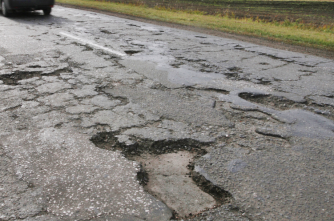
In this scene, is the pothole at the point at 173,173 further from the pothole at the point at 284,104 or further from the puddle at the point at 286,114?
the pothole at the point at 284,104

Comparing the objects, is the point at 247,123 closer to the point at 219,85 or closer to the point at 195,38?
the point at 219,85

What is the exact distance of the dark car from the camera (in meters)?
9.42

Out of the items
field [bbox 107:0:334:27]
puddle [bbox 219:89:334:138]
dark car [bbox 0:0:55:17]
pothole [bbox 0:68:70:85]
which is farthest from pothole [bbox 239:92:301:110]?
field [bbox 107:0:334:27]

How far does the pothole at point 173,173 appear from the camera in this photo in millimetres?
1914

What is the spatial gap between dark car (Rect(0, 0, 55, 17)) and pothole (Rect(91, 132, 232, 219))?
28.7 feet

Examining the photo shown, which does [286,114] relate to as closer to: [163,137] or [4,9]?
[163,137]

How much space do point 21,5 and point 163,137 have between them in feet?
29.7

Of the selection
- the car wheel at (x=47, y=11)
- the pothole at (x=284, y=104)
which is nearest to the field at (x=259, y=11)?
the car wheel at (x=47, y=11)

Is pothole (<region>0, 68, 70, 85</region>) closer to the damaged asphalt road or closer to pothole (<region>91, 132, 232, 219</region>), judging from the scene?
the damaged asphalt road

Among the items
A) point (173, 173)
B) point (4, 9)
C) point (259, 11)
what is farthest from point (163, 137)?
point (259, 11)

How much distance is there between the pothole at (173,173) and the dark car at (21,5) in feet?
28.7

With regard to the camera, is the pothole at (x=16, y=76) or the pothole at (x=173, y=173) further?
the pothole at (x=16, y=76)

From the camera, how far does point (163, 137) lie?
2.65 meters

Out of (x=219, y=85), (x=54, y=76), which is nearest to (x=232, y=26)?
(x=219, y=85)
